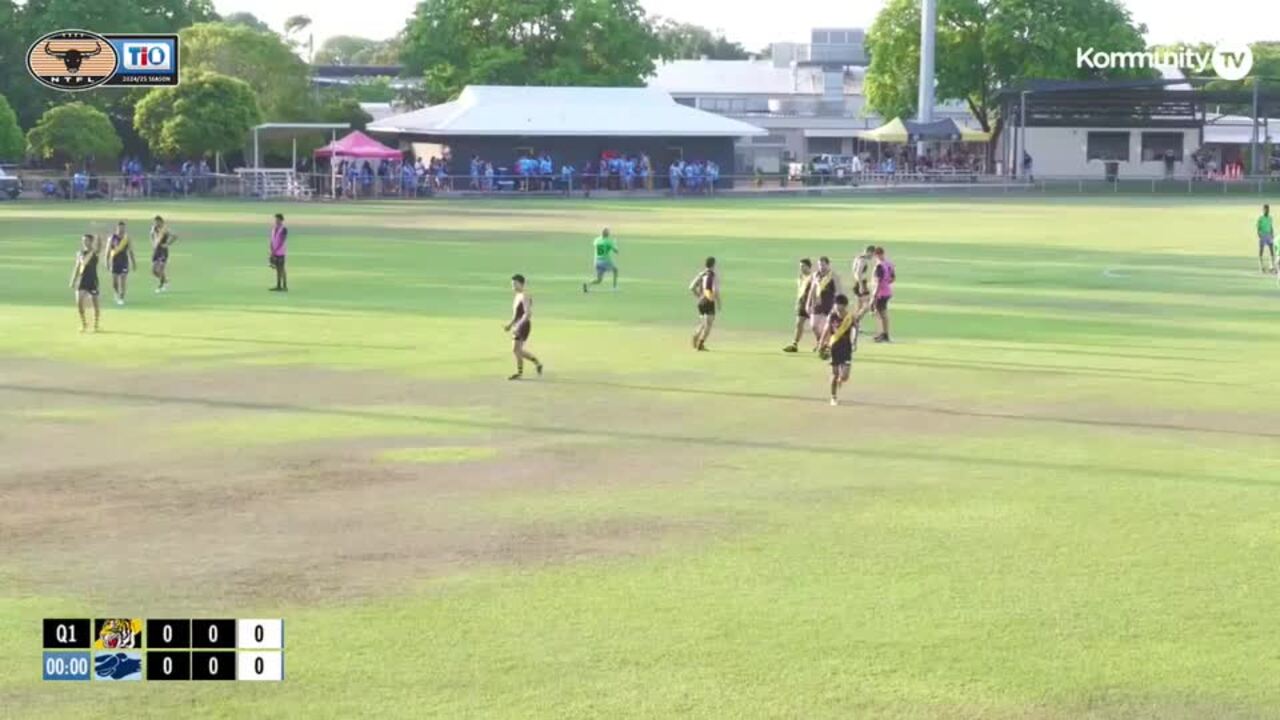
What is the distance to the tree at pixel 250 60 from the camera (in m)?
91.0

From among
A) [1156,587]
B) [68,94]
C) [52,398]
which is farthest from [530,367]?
[68,94]

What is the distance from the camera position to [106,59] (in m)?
54.8

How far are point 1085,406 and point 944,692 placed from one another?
12.0m

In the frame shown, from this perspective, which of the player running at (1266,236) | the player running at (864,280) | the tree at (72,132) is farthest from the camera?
the tree at (72,132)

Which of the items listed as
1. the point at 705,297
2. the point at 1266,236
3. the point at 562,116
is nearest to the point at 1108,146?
the point at 562,116

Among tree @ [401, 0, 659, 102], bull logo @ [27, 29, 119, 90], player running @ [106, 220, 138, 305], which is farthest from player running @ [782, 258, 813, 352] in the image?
tree @ [401, 0, 659, 102]

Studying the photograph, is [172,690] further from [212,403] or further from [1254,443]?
[1254,443]

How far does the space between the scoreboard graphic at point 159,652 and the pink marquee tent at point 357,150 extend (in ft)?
216

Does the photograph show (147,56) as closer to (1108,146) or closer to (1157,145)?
(1108,146)

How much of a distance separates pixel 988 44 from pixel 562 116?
28.2 m

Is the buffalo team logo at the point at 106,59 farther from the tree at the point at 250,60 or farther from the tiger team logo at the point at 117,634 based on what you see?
the tree at the point at 250,60

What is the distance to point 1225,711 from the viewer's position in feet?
35.9

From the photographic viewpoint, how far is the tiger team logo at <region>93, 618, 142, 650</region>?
1177 centimetres

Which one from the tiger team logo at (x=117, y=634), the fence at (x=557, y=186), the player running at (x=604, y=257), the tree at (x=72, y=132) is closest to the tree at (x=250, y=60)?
the tree at (x=72, y=132)
